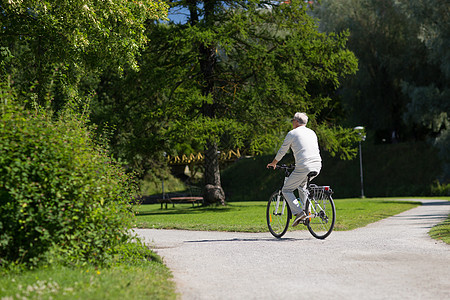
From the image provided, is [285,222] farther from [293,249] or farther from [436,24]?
[436,24]

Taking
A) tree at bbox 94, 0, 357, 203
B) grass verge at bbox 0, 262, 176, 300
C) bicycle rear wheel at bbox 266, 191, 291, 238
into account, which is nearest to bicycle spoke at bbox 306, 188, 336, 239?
bicycle rear wheel at bbox 266, 191, 291, 238

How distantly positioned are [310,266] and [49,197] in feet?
9.94

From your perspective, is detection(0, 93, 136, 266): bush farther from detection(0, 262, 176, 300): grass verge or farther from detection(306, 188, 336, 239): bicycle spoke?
detection(306, 188, 336, 239): bicycle spoke

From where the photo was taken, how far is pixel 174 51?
22484 mm

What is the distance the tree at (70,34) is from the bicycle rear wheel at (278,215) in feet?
17.5

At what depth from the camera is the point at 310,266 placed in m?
6.46

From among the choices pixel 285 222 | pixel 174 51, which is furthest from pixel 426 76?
pixel 285 222

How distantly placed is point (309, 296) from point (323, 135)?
17333mm

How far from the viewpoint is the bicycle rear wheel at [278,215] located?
938cm

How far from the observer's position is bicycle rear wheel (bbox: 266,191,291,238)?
30.8ft

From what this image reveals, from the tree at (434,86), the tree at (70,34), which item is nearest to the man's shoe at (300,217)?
the tree at (70,34)

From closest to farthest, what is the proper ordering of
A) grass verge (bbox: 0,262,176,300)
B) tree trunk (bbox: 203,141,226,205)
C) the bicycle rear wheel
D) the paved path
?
1. grass verge (bbox: 0,262,176,300)
2. the paved path
3. the bicycle rear wheel
4. tree trunk (bbox: 203,141,226,205)

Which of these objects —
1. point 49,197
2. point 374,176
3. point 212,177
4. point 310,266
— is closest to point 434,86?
point 374,176

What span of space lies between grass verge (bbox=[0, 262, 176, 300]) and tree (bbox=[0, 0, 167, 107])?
273 inches
